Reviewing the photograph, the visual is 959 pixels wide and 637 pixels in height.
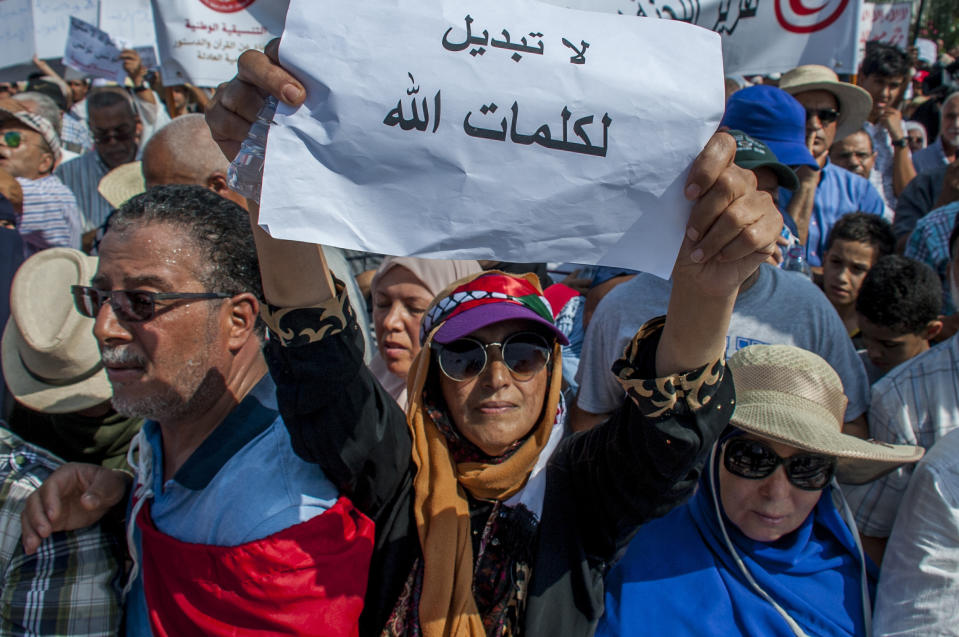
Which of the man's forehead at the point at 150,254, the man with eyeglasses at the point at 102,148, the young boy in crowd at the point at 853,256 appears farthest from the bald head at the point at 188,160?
the young boy in crowd at the point at 853,256

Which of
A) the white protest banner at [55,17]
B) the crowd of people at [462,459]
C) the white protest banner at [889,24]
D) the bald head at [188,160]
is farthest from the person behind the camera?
the white protest banner at [889,24]

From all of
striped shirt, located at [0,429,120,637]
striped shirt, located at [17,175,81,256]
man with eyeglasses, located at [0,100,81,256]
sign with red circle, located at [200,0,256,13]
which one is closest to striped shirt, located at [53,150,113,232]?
man with eyeglasses, located at [0,100,81,256]

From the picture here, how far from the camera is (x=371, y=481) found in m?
1.66

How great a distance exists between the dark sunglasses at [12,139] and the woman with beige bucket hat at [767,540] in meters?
4.62

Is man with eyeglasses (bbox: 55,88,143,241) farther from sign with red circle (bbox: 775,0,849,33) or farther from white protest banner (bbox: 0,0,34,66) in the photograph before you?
sign with red circle (bbox: 775,0,849,33)

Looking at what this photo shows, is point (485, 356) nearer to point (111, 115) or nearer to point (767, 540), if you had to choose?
point (767, 540)

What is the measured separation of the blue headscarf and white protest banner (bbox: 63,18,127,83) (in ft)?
19.7

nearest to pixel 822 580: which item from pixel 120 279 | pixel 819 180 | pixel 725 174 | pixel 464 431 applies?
pixel 464 431

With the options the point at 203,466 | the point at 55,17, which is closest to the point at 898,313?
the point at 203,466

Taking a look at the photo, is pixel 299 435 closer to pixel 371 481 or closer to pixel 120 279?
pixel 371 481

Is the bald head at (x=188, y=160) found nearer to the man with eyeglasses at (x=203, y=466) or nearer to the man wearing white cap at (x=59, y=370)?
the man wearing white cap at (x=59, y=370)

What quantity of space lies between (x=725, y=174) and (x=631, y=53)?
9.8 inches

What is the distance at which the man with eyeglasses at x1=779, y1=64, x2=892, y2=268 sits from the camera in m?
3.85

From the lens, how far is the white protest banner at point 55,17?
6.94 meters
